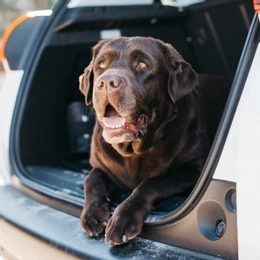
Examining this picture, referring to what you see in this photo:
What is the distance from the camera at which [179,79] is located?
2502 millimetres

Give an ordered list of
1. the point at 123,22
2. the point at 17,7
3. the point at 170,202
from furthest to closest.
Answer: the point at 17,7, the point at 123,22, the point at 170,202

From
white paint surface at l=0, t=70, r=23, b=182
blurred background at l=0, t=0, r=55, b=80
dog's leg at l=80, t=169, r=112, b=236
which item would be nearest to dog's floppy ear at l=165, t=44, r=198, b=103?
dog's leg at l=80, t=169, r=112, b=236

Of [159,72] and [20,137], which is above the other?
[159,72]

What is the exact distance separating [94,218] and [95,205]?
0.24 ft

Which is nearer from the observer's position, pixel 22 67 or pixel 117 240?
pixel 117 240

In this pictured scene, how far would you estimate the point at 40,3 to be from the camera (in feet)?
47.3

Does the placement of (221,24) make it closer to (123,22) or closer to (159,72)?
(123,22)

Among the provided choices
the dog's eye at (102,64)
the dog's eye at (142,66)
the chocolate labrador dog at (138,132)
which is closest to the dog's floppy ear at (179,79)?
the chocolate labrador dog at (138,132)

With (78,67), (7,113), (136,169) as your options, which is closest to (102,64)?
(136,169)

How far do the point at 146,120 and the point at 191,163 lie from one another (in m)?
0.29

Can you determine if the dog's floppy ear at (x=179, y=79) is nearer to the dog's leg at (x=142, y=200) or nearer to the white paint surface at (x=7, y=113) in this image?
the dog's leg at (x=142, y=200)

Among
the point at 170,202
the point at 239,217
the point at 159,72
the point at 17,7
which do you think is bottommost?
the point at 17,7

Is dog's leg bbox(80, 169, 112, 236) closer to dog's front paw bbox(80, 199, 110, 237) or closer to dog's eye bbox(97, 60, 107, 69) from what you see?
dog's front paw bbox(80, 199, 110, 237)

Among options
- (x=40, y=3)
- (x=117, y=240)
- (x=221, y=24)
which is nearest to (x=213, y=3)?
(x=221, y=24)
